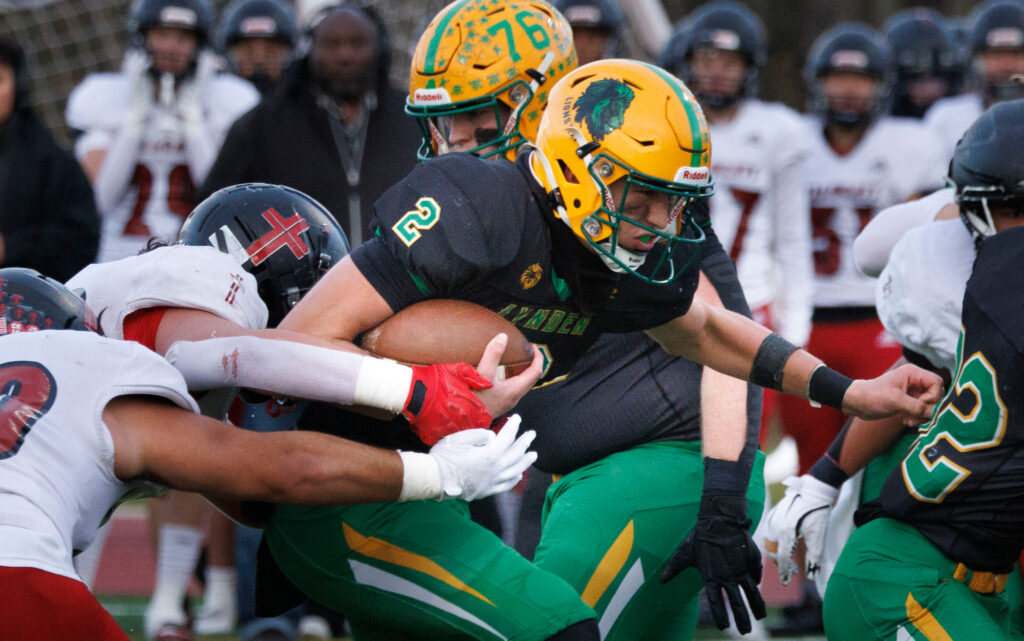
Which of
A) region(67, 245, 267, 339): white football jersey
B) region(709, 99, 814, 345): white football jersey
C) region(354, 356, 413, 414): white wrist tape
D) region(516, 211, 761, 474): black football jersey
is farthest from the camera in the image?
region(709, 99, 814, 345): white football jersey

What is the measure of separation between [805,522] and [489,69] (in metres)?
1.24

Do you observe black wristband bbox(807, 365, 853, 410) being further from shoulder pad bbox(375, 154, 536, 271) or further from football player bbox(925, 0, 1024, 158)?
football player bbox(925, 0, 1024, 158)

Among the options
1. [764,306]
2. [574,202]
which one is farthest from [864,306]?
[574,202]

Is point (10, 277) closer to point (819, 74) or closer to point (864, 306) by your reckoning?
point (864, 306)

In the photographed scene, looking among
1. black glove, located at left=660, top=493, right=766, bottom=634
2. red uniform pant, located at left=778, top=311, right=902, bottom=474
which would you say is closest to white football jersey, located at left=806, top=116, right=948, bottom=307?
red uniform pant, located at left=778, top=311, right=902, bottom=474

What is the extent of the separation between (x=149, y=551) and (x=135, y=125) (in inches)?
87.6

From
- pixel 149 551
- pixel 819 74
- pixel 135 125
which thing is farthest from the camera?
pixel 149 551

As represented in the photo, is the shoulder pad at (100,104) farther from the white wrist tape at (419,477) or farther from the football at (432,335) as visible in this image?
the white wrist tape at (419,477)

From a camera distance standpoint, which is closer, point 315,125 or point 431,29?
point 431,29

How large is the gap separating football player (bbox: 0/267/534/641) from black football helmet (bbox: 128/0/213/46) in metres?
3.76

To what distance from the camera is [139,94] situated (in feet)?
18.9

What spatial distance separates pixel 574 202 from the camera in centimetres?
274

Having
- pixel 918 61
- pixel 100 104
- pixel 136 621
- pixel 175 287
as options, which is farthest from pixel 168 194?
pixel 918 61

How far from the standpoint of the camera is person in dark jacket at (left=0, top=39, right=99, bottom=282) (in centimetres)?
505
